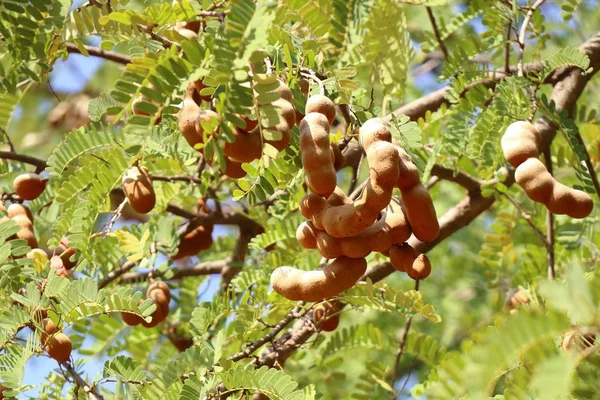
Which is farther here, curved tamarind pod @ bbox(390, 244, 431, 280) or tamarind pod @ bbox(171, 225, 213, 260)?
tamarind pod @ bbox(171, 225, 213, 260)

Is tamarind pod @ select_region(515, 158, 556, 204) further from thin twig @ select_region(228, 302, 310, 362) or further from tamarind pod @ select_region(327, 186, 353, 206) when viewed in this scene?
thin twig @ select_region(228, 302, 310, 362)

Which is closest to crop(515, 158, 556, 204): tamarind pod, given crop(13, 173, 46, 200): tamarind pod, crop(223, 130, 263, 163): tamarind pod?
crop(223, 130, 263, 163): tamarind pod

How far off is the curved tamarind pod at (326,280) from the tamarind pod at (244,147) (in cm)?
22

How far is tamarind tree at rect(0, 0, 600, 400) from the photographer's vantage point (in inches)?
53.4

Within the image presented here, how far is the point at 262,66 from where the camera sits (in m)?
1.53

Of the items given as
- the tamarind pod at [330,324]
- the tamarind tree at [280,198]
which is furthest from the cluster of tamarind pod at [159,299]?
the tamarind pod at [330,324]

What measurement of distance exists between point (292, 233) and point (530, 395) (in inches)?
41.2

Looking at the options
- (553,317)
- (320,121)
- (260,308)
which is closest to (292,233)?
(260,308)

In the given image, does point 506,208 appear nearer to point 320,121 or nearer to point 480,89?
point 480,89

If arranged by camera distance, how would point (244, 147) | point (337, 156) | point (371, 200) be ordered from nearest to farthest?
Result: 1. point (371, 200)
2. point (244, 147)
3. point (337, 156)

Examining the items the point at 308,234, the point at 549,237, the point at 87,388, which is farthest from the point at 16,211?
the point at 549,237

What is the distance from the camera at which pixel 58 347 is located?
1.74 m

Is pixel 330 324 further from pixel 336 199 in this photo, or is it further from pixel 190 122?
pixel 190 122

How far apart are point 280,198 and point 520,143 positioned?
31.8 inches
